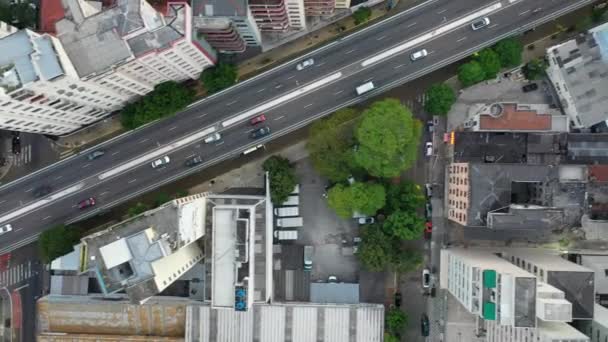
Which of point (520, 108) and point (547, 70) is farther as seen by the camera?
point (547, 70)

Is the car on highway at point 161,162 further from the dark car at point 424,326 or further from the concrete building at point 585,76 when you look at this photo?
the concrete building at point 585,76

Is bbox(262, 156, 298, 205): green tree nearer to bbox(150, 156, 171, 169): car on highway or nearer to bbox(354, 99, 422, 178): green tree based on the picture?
bbox(354, 99, 422, 178): green tree

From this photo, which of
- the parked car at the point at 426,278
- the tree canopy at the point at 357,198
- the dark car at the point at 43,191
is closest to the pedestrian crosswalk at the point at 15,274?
the dark car at the point at 43,191

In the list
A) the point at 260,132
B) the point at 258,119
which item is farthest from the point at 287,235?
the point at 258,119

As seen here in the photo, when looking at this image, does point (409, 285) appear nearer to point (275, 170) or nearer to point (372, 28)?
point (275, 170)

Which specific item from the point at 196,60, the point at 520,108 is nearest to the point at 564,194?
the point at 520,108

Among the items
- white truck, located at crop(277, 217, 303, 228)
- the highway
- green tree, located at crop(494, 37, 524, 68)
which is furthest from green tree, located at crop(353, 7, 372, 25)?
white truck, located at crop(277, 217, 303, 228)
